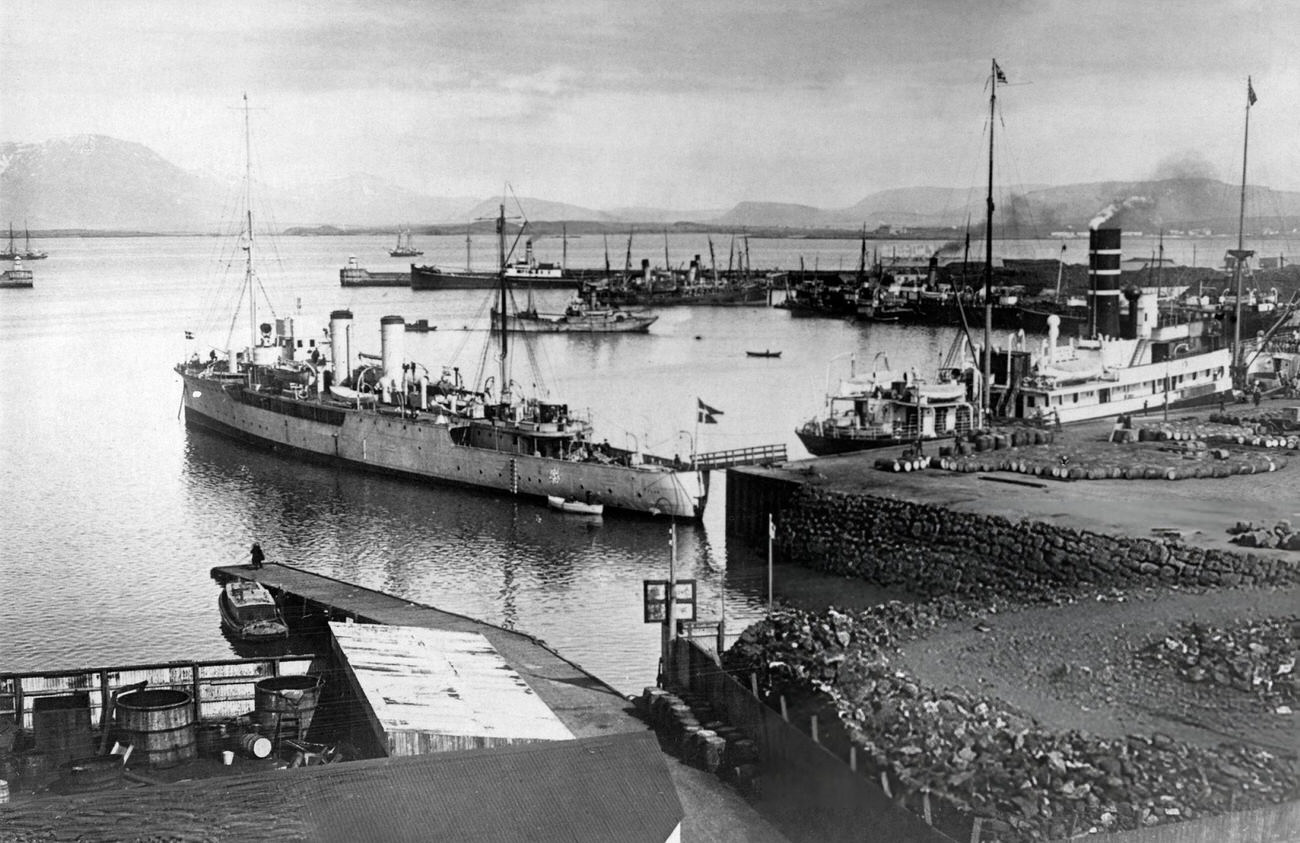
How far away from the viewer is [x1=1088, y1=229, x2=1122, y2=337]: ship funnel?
29.9m

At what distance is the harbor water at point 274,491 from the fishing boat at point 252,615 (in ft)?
1.09

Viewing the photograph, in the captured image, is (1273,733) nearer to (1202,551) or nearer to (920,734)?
(920,734)

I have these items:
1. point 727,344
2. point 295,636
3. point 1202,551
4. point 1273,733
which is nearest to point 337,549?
point 295,636

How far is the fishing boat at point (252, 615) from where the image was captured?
51.7ft

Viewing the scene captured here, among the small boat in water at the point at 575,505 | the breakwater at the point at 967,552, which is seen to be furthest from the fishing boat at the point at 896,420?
the breakwater at the point at 967,552

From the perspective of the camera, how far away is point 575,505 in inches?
923

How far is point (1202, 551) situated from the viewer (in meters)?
15.2

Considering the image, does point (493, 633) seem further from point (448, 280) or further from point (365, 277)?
point (448, 280)

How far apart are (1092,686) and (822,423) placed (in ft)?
44.8

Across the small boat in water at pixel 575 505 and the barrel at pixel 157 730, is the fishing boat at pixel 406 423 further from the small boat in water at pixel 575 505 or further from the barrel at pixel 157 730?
the barrel at pixel 157 730

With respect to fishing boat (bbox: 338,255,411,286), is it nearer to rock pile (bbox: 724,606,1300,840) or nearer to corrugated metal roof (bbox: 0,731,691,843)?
rock pile (bbox: 724,606,1300,840)

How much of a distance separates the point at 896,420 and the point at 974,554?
25.8ft

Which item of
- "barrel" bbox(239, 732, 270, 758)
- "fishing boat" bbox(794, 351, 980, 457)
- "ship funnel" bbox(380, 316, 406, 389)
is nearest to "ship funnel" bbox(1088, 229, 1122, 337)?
"fishing boat" bbox(794, 351, 980, 457)

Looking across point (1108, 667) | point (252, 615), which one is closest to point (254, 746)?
point (252, 615)
